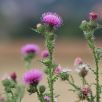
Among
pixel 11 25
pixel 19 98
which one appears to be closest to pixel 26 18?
pixel 11 25

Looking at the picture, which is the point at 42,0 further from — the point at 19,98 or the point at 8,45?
the point at 19,98

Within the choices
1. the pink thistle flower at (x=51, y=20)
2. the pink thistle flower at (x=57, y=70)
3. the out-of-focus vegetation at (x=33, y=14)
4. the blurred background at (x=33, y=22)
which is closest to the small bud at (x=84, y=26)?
the pink thistle flower at (x=51, y=20)

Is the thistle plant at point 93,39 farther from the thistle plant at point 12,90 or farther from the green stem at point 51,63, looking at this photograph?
the thistle plant at point 12,90

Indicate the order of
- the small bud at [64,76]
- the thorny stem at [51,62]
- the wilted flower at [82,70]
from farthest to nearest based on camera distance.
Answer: the wilted flower at [82,70] < the small bud at [64,76] < the thorny stem at [51,62]

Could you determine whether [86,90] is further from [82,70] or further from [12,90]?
[12,90]

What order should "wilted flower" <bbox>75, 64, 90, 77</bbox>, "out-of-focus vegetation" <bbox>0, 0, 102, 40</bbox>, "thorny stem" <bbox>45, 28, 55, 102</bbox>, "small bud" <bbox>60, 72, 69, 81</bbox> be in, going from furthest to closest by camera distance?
"out-of-focus vegetation" <bbox>0, 0, 102, 40</bbox>, "wilted flower" <bbox>75, 64, 90, 77</bbox>, "small bud" <bbox>60, 72, 69, 81</bbox>, "thorny stem" <bbox>45, 28, 55, 102</bbox>

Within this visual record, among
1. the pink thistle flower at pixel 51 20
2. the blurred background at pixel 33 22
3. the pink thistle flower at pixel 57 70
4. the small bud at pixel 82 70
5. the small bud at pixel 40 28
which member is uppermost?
the blurred background at pixel 33 22

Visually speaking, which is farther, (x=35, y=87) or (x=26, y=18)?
(x=26, y=18)

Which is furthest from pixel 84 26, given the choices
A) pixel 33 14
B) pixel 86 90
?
pixel 33 14

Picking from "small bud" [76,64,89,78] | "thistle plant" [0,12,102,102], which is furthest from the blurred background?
"thistle plant" [0,12,102,102]

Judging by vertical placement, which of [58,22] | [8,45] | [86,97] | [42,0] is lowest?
[86,97]

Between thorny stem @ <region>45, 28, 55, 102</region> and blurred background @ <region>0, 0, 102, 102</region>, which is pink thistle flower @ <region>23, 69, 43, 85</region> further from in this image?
blurred background @ <region>0, 0, 102, 102</region>
